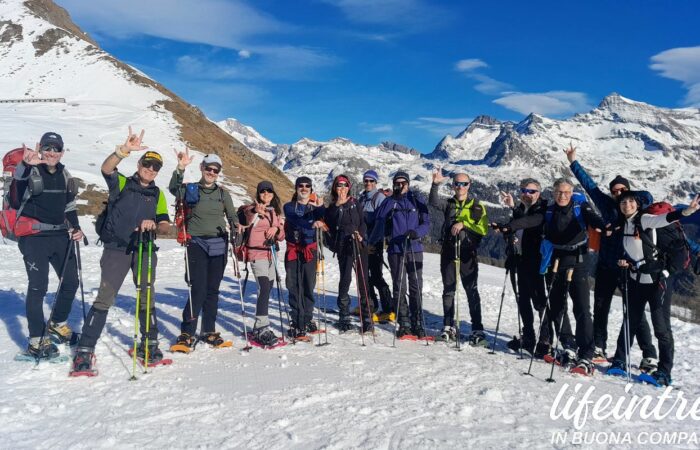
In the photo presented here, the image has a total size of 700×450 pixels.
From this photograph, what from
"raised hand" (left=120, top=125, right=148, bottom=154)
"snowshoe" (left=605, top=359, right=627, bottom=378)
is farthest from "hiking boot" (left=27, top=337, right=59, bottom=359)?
"snowshoe" (left=605, top=359, right=627, bottom=378)

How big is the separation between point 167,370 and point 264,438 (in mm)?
2741

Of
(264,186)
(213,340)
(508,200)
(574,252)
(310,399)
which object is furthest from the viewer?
(264,186)

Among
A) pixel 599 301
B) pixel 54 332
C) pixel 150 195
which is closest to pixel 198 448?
pixel 150 195

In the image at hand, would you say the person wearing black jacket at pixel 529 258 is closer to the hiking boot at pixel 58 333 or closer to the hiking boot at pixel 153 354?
the hiking boot at pixel 153 354

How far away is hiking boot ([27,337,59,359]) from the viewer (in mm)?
7562

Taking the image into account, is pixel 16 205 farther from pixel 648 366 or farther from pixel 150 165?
pixel 648 366

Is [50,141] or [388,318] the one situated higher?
[50,141]

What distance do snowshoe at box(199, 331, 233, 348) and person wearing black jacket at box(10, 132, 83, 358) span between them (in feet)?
7.47

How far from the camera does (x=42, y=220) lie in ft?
25.0

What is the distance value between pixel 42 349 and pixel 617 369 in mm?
8987

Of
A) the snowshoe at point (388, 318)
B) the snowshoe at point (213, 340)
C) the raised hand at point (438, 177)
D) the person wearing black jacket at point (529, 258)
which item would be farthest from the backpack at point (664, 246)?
the snowshoe at point (213, 340)

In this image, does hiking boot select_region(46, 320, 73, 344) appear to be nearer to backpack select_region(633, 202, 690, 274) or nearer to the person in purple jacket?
the person in purple jacket

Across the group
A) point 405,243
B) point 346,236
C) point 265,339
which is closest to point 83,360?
point 265,339

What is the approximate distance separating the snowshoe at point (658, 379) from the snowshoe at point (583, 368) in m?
0.75
